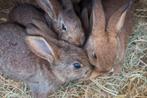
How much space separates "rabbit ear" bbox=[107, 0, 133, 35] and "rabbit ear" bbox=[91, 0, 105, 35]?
0.09 m

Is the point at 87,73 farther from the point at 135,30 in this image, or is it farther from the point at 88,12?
the point at 135,30

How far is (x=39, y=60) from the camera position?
3.89 meters

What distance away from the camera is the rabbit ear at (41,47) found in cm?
359

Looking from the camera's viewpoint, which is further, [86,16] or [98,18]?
[86,16]

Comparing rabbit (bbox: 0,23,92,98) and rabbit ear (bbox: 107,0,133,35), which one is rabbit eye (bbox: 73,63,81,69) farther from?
rabbit ear (bbox: 107,0,133,35)

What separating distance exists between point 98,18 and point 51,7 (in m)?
0.51

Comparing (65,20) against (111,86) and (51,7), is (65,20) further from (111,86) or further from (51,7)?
(111,86)

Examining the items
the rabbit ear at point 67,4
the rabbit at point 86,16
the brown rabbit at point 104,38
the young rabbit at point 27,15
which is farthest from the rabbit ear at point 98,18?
the young rabbit at point 27,15

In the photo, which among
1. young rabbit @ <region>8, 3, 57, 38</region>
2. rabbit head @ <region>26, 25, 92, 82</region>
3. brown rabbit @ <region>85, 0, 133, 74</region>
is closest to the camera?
brown rabbit @ <region>85, 0, 133, 74</region>

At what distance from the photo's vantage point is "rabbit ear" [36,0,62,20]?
12.8 feet

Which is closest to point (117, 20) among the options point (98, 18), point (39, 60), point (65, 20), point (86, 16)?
point (98, 18)

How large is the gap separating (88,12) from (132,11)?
0.61 meters

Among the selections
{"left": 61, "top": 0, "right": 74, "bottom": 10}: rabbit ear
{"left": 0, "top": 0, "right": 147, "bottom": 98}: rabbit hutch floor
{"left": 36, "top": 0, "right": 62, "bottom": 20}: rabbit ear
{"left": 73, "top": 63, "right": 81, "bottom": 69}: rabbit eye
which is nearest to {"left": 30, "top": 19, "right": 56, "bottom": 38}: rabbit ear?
{"left": 36, "top": 0, "right": 62, "bottom": 20}: rabbit ear

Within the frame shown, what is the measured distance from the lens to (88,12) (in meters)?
3.94
